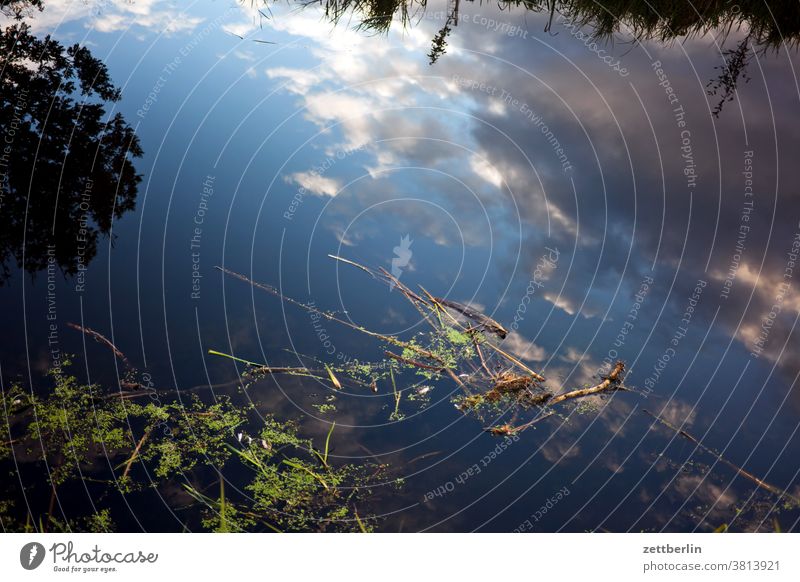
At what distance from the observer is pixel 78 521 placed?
2969 mm

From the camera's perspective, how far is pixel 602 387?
4.01 meters

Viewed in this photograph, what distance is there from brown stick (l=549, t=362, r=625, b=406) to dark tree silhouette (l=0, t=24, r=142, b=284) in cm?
318

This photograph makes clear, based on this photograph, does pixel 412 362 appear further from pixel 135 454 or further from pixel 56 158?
pixel 56 158

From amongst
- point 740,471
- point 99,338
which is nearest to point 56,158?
point 99,338

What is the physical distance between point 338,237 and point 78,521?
8.15ft

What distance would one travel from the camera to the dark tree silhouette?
4.07 metres

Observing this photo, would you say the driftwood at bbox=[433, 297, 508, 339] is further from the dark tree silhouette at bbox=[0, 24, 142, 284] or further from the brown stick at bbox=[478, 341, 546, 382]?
the dark tree silhouette at bbox=[0, 24, 142, 284]

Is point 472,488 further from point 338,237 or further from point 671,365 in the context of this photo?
point 338,237

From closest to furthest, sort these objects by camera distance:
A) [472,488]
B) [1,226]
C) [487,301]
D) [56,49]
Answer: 1. [472,488]
2. [1,226]
3. [487,301]
4. [56,49]

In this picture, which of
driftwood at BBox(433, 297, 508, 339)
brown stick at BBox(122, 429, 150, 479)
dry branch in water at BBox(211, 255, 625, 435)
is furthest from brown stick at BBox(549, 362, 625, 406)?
brown stick at BBox(122, 429, 150, 479)
